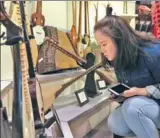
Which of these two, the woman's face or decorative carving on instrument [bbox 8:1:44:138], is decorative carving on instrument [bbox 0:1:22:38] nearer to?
decorative carving on instrument [bbox 8:1:44:138]

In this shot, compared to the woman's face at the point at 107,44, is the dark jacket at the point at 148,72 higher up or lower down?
lower down

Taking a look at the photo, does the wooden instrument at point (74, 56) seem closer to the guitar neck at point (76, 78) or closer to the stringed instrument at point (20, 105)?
the guitar neck at point (76, 78)

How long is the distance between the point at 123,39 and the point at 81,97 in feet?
2.08

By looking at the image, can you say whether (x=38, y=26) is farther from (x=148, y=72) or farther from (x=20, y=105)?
(x=20, y=105)

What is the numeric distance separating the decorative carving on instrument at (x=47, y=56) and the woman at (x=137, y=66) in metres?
0.47

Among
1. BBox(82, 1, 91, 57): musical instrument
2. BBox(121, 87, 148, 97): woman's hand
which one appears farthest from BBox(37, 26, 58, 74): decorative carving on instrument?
BBox(121, 87, 148, 97): woman's hand

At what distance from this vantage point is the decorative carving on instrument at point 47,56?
1692 millimetres

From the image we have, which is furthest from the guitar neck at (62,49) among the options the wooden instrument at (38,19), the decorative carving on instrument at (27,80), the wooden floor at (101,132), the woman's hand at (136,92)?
the decorative carving on instrument at (27,80)

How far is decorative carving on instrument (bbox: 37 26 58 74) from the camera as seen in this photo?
1.69 metres

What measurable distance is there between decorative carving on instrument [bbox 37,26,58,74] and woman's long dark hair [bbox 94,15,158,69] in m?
0.47

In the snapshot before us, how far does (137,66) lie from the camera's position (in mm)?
1336

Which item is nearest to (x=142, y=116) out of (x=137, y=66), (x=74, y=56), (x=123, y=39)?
(x=137, y=66)

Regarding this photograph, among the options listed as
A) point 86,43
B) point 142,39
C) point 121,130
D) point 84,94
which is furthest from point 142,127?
point 86,43

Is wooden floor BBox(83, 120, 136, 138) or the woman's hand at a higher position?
the woman's hand
